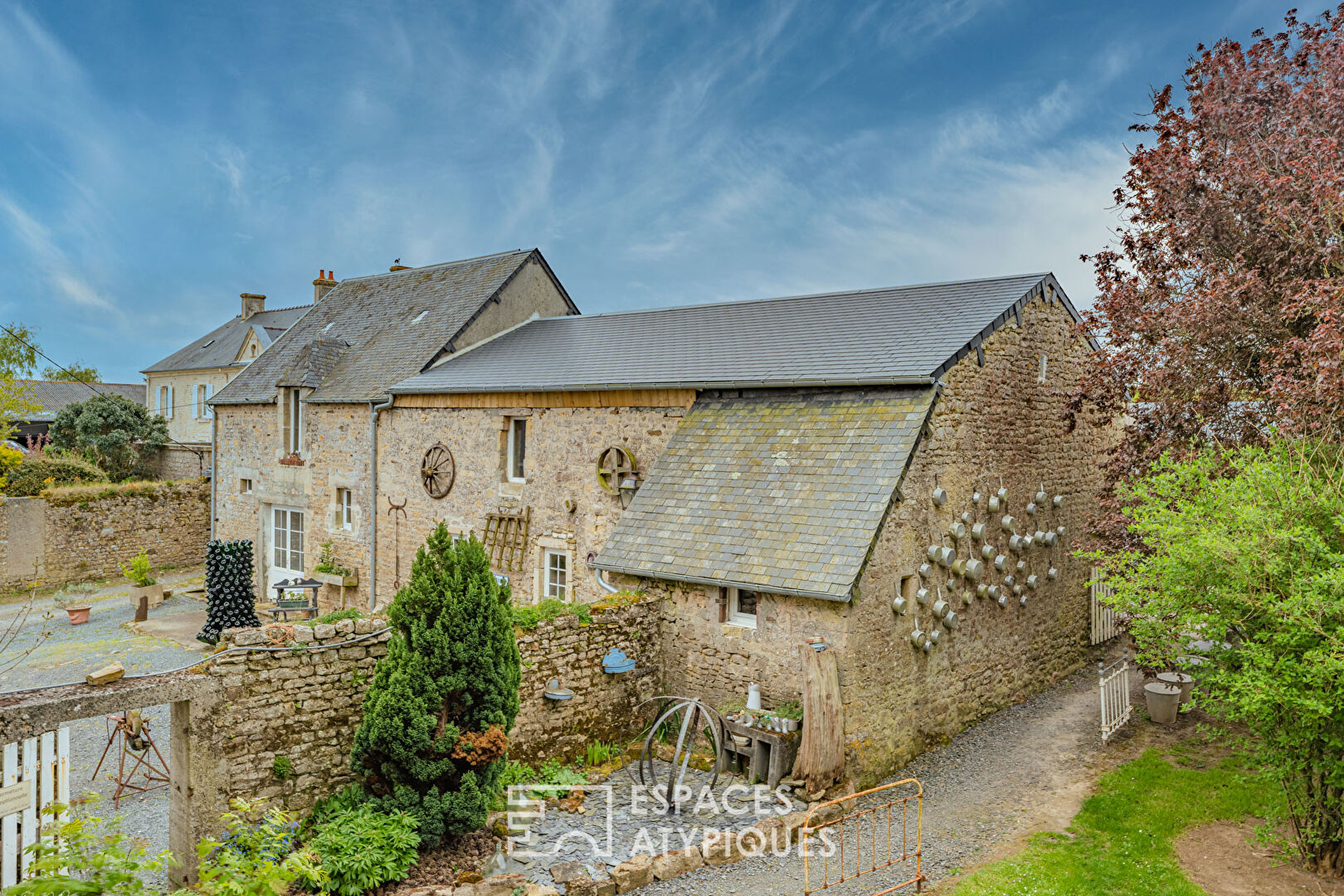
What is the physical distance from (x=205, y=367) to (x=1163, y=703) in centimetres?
3828

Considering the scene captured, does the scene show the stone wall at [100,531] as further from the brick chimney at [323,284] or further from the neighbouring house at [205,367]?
the neighbouring house at [205,367]

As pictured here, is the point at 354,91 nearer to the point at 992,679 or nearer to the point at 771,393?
the point at 771,393

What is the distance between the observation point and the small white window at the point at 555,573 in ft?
45.7

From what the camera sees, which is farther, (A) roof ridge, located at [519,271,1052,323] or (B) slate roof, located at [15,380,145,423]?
(B) slate roof, located at [15,380,145,423]

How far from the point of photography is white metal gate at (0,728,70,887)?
5.90m

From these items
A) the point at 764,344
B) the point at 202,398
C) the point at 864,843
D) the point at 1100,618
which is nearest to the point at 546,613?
the point at 864,843

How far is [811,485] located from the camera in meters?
10.1

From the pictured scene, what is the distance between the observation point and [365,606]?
57.7 feet

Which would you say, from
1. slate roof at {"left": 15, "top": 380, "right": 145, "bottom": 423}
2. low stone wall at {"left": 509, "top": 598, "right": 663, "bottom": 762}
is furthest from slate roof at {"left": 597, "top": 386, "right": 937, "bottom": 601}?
slate roof at {"left": 15, "top": 380, "right": 145, "bottom": 423}

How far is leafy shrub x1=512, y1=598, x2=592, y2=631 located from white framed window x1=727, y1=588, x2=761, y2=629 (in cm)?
187

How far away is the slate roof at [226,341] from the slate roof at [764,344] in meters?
20.6

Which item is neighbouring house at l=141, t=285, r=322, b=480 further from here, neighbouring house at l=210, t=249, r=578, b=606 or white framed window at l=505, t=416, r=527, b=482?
white framed window at l=505, t=416, r=527, b=482

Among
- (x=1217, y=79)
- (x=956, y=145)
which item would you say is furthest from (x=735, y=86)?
(x=1217, y=79)

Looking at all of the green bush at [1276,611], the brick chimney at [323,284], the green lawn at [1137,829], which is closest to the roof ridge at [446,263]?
the brick chimney at [323,284]
